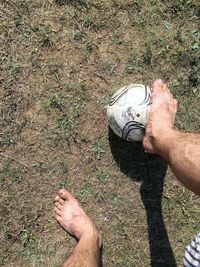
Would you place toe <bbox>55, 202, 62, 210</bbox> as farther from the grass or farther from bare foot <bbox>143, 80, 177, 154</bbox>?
bare foot <bbox>143, 80, 177, 154</bbox>

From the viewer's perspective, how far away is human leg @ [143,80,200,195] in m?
3.35

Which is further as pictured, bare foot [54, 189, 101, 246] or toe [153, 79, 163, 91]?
bare foot [54, 189, 101, 246]

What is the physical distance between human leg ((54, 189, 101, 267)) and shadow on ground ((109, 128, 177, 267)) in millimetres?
441

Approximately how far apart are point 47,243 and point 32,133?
0.83m

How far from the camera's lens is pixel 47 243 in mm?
4324

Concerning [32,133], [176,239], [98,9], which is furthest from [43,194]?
[98,9]

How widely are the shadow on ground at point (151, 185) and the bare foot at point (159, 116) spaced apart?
0.46 metres

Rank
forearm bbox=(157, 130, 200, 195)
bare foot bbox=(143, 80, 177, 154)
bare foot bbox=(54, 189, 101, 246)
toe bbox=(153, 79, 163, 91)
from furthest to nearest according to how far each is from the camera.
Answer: bare foot bbox=(54, 189, 101, 246) < toe bbox=(153, 79, 163, 91) < bare foot bbox=(143, 80, 177, 154) < forearm bbox=(157, 130, 200, 195)

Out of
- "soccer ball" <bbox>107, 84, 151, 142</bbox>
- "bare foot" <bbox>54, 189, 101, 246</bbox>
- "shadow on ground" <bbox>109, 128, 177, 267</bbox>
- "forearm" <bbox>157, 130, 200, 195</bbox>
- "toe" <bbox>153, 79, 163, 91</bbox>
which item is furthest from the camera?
"shadow on ground" <bbox>109, 128, 177, 267</bbox>

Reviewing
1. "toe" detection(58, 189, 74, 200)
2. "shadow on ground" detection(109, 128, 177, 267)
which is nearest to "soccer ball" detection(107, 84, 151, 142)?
"shadow on ground" detection(109, 128, 177, 267)

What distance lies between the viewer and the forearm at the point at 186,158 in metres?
3.32

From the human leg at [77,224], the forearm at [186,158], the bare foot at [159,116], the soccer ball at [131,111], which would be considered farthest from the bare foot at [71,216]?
the forearm at [186,158]

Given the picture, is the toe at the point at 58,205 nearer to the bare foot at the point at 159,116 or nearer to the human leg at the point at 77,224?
the human leg at the point at 77,224

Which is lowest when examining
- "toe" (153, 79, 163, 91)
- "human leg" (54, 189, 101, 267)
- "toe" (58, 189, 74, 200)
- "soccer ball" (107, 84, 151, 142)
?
"human leg" (54, 189, 101, 267)
